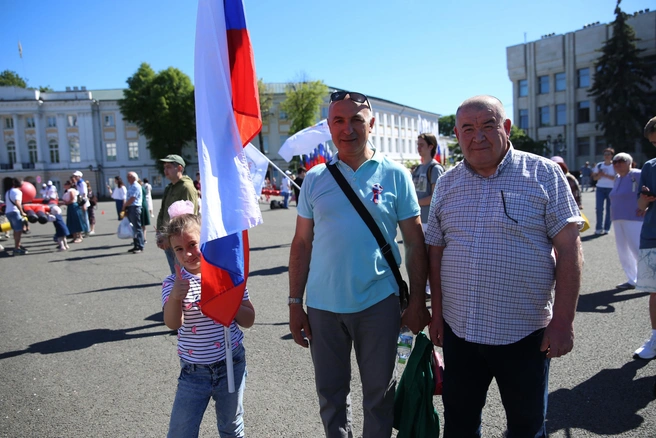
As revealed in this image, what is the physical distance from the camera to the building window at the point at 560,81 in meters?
59.6

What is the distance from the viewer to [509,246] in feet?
7.59

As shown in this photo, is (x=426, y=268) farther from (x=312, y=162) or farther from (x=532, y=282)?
(x=312, y=162)

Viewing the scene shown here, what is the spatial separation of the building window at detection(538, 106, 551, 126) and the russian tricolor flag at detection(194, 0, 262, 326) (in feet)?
216

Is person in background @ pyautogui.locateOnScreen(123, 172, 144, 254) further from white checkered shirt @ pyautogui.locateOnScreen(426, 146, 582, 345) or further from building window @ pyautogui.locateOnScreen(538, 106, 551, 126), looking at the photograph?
building window @ pyautogui.locateOnScreen(538, 106, 551, 126)

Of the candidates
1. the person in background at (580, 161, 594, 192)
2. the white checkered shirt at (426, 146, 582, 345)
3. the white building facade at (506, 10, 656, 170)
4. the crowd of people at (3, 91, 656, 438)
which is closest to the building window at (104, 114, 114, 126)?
the white building facade at (506, 10, 656, 170)

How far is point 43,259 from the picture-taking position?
39.8ft

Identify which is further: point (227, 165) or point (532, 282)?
point (227, 165)

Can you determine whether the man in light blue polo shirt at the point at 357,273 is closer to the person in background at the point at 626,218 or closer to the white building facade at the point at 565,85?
the person in background at the point at 626,218

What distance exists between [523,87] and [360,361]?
6820 centimetres

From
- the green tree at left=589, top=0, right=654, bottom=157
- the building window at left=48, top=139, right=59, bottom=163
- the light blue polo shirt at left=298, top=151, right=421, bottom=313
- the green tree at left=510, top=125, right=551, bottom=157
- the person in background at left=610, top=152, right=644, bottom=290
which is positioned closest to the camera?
the light blue polo shirt at left=298, top=151, right=421, bottom=313

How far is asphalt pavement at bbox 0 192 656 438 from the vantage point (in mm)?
3406

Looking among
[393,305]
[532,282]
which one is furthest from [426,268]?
[532,282]

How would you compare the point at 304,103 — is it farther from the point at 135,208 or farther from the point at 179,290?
the point at 179,290

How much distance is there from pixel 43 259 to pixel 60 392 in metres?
9.46
